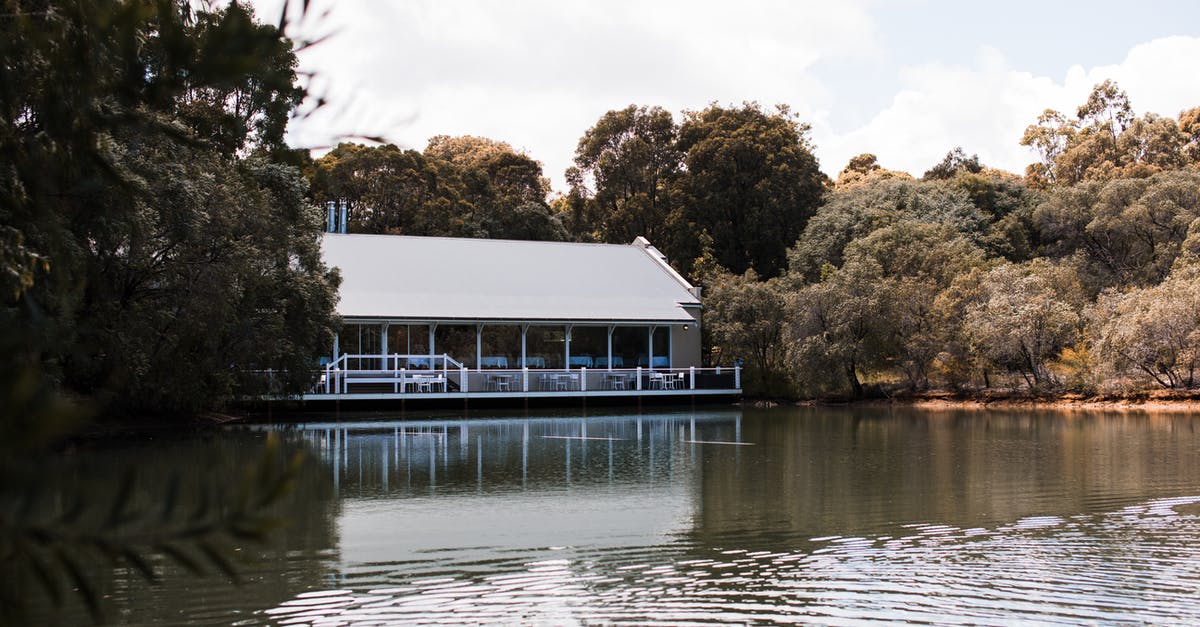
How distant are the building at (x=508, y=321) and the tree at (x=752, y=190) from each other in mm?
7120

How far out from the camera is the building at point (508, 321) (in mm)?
29967

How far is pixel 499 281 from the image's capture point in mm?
33906

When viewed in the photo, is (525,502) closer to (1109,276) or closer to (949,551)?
(949,551)

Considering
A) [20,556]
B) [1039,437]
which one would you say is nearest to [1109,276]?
[1039,437]

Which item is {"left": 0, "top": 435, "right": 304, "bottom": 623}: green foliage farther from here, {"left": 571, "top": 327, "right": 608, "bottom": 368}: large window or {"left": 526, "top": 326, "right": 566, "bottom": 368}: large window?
{"left": 571, "top": 327, "right": 608, "bottom": 368}: large window

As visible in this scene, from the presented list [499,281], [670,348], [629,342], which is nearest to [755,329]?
[670,348]

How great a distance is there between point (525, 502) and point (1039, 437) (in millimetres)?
11331

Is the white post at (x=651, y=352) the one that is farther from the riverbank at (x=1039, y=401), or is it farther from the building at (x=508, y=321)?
the riverbank at (x=1039, y=401)

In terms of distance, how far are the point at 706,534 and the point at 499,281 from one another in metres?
24.7

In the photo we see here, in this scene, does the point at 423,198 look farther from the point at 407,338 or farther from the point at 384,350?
the point at 384,350

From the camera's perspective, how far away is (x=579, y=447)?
18.9 metres

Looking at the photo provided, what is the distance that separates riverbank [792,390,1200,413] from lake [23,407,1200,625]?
28.8 feet

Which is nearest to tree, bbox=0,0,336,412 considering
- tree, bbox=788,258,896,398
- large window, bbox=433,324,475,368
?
large window, bbox=433,324,475,368

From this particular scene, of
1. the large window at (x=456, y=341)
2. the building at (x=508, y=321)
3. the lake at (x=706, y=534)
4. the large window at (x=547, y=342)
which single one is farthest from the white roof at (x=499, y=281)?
the lake at (x=706, y=534)
